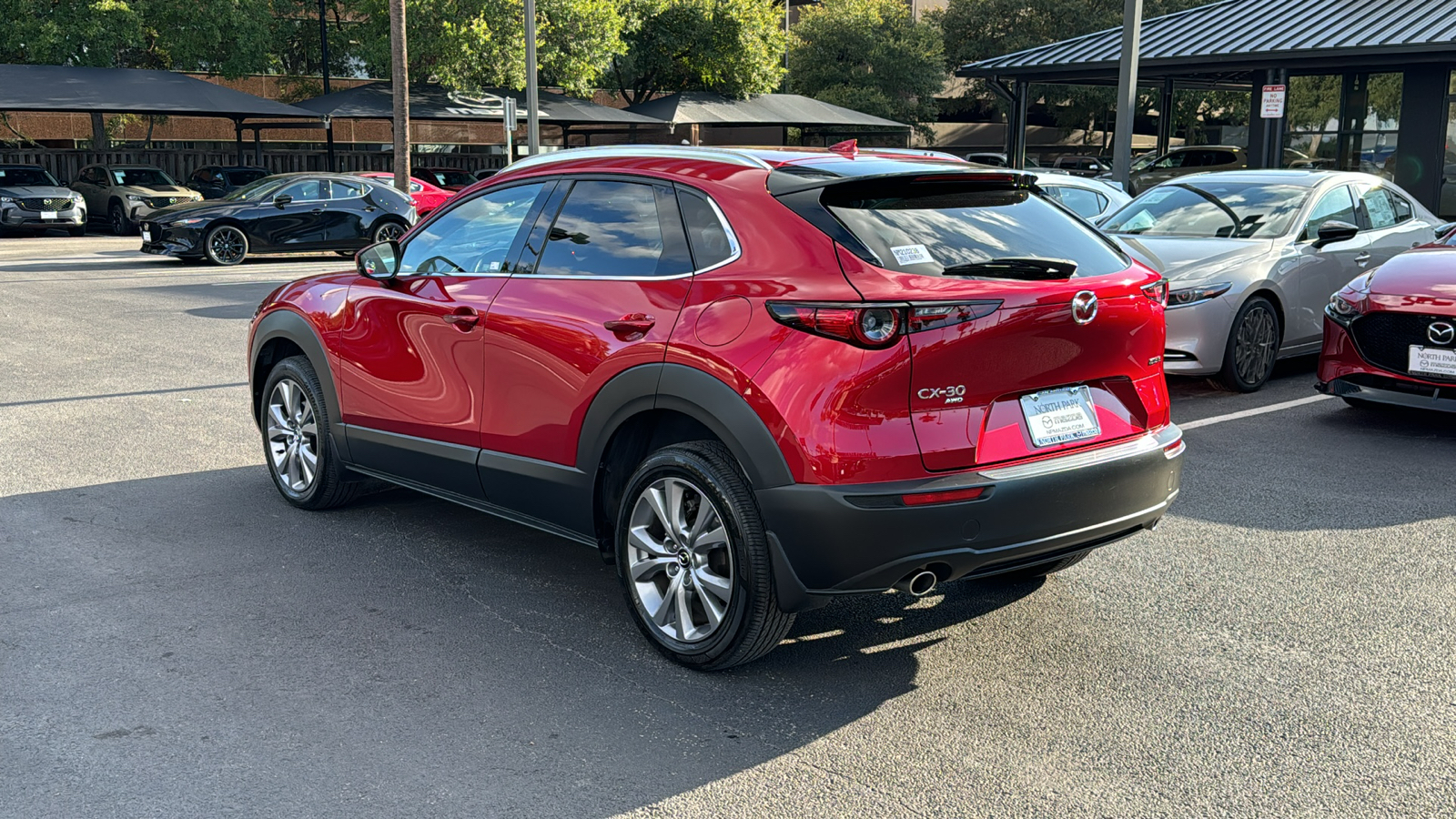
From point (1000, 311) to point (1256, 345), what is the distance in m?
6.20

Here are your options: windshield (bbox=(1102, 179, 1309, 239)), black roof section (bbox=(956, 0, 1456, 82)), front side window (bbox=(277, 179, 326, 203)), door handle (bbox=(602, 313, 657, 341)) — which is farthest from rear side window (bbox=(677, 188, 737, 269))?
black roof section (bbox=(956, 0, 1456, 82))

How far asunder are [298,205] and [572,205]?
60.0ft

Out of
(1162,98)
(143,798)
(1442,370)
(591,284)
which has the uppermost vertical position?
(1162,98)

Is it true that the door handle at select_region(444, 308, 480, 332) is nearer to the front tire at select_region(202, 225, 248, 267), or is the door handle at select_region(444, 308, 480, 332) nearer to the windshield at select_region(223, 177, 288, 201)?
the front tire at select_region(202, 225, 248, 267)

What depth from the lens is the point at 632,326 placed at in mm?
4367

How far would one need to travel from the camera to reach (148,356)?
1094cm

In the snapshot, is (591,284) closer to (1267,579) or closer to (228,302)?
(1267,579)

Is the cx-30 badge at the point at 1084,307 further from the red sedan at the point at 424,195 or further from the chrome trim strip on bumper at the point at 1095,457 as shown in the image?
the red sedan at the point at 424,195

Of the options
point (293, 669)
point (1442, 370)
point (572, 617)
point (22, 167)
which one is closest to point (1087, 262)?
point (572, 617)

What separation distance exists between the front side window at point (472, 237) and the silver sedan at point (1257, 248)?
502 cm

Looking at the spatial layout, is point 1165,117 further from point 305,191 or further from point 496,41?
point 305,191

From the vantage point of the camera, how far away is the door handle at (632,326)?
14.2ft

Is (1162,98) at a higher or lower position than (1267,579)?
higher

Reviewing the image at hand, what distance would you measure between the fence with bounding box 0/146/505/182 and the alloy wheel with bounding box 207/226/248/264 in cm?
1219
